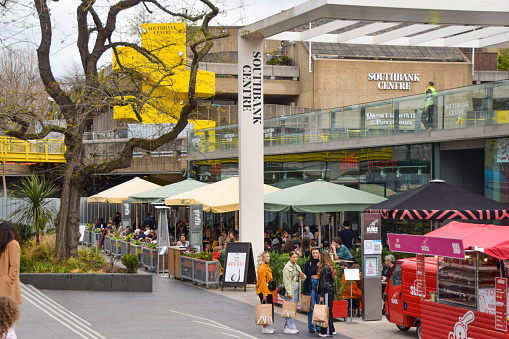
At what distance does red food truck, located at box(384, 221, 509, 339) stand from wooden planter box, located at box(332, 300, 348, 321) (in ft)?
7.41

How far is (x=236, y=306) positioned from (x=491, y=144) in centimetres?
817

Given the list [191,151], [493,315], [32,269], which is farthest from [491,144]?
[191,151]

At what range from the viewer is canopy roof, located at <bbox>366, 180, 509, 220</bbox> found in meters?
15.2

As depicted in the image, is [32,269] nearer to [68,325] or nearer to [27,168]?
[68,325]

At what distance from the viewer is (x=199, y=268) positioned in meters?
19.3

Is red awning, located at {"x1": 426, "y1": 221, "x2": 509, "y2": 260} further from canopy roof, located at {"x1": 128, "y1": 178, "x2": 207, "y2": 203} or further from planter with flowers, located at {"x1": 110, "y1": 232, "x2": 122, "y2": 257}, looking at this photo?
planter with flowers, located at {"x1": 110, "y1": 232, "x2": 122, "y2": 257}

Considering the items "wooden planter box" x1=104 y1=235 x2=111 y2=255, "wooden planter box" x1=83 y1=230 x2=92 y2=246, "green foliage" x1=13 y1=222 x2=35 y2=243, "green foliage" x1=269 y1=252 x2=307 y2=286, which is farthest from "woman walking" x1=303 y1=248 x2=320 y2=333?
"wooden planter box" x1=83 y1=230 x2=92 y2=246

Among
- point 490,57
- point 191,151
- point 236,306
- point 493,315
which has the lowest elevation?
point 236,306

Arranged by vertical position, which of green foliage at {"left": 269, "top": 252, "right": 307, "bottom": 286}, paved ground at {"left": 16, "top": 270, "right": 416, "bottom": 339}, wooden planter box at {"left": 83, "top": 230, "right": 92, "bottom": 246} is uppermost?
green foliage at {"left": 269, "top": 252, "right": 307, "bottom": 286}

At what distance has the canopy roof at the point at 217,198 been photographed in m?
21.5

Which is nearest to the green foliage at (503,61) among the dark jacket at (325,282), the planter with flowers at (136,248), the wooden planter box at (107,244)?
the wooden planter box at (107,244)

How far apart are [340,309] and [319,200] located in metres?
5.06

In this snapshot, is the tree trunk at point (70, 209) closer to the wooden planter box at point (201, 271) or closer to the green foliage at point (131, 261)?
the green foliage at point (131, 261)

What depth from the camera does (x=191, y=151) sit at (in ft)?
116
